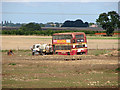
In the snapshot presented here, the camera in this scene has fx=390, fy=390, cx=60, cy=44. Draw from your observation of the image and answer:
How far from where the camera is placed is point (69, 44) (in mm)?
49875

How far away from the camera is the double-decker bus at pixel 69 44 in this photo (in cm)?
4975

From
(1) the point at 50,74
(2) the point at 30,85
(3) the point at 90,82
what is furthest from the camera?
(1) the point at 50,74

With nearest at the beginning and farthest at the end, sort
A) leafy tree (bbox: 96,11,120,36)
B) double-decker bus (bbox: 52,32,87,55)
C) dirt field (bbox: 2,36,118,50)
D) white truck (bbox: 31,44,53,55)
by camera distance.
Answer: white truck (bbox: 31,44,53,55)
double-decker bus (bbox: 52,32,87,55)
dirt field (bbox: 2,36,118,50)
leafy tree (bbox: 96,11,120,36)

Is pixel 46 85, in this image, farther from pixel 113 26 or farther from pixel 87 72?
pixel 113 26

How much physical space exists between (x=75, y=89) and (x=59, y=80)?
182 inches

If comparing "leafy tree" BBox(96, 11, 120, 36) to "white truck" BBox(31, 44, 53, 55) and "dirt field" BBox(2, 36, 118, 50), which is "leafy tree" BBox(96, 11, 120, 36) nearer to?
"dirt field" BBox(2, 36, 118, 50)

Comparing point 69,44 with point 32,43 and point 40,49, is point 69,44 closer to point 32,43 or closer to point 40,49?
point 40,49

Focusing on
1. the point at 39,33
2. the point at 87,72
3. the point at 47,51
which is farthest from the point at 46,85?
the point at 39,33

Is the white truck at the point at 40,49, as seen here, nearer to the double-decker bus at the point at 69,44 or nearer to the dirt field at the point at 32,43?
the double-decker bus at the point at 69,44

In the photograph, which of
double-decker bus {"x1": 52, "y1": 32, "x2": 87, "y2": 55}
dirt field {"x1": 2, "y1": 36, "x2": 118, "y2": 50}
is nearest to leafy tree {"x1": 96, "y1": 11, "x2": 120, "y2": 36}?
dirt field {"x1": 2, "y1": 36, "x2": 118, "y2": 50}

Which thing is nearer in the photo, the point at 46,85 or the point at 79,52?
the point at 46,85

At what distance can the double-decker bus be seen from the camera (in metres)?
49.8

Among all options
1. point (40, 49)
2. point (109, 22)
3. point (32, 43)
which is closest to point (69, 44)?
point (40, 49)

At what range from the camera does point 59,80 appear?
23469 millimetres
